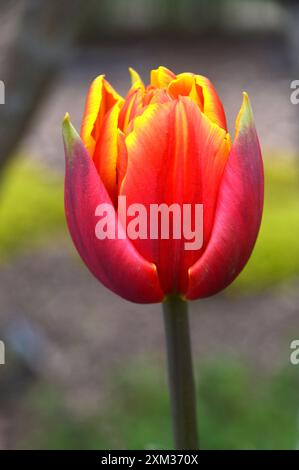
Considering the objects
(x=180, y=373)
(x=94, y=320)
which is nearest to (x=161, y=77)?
(x=180, y=373)

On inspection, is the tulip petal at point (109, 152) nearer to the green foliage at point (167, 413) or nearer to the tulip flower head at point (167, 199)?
the tulip flower head at point (167, 199)

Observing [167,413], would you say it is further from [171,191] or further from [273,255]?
[171,191]

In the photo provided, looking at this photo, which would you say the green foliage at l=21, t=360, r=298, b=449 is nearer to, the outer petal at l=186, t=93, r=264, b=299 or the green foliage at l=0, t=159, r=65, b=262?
the green foliage at l=0, t=159, r=65, b=262

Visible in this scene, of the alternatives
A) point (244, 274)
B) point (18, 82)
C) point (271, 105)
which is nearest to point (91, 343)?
point (244, 274)

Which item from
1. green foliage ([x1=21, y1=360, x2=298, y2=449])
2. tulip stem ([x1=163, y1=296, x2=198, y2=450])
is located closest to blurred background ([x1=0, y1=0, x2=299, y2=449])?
green foliage ([x1=21, y1=360, x2=298, y2=449])

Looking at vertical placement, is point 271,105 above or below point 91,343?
above

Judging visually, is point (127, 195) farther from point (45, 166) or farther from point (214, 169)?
point (45, 166)
